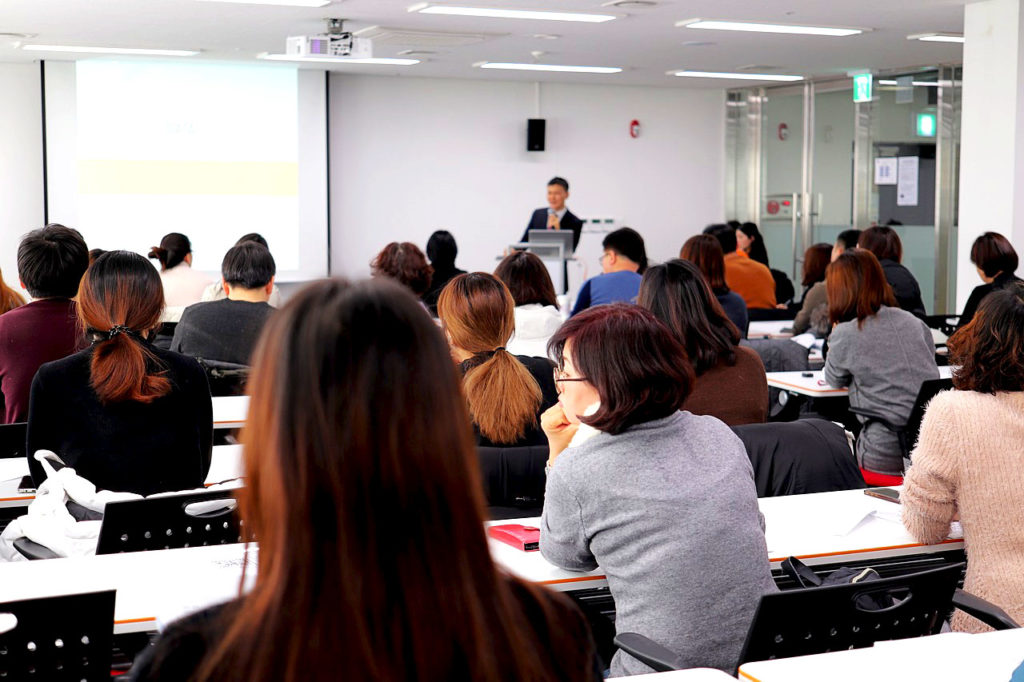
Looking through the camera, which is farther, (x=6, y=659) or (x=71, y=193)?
(x=71, y=193)

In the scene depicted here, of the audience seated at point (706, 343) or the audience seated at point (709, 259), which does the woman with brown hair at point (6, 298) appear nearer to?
the audience seated at point (706, 343)

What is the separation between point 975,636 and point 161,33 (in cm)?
857

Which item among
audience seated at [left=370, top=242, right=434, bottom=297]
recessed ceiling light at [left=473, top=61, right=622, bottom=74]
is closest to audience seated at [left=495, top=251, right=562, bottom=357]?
audience seated at [left=370, top=242, right=434, bottom=297]

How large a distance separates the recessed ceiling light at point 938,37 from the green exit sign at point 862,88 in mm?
1945

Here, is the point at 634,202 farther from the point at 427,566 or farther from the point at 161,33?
the point at 427,566

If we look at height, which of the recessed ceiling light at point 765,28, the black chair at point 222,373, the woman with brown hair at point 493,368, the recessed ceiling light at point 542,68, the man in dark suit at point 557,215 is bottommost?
the black chair at point 222,373

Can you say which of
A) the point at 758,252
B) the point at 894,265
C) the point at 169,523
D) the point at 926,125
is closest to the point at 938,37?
the point at 926,125

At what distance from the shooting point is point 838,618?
2146 mm

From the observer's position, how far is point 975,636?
2.09m

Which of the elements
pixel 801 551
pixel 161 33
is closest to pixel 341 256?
pixel 161 33

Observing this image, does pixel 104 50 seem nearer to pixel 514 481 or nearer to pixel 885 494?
pixel 514 481

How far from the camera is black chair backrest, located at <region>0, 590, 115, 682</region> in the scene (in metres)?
1.82

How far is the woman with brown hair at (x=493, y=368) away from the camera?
11.2 ft

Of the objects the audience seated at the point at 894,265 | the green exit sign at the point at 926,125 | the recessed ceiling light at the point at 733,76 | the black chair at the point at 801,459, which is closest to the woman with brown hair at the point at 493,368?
the black chair at the point at 801,459
